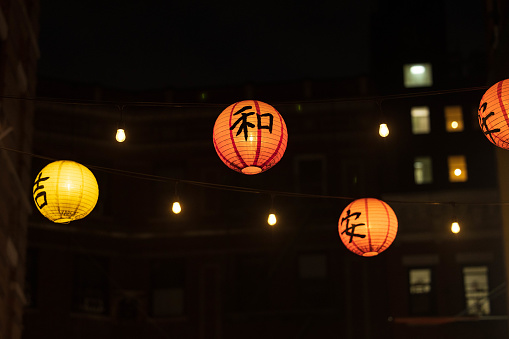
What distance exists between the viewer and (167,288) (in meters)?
25.2

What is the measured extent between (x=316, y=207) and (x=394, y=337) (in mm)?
5101

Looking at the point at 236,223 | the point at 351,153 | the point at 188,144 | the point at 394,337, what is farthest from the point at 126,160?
the point at 394,337

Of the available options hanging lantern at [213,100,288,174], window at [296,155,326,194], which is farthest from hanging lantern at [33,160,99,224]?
window at [296,155,326,194]

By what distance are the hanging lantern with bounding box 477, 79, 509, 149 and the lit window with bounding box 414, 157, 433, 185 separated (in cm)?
1671

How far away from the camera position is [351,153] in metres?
25.6

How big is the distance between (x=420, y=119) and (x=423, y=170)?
1.98 m

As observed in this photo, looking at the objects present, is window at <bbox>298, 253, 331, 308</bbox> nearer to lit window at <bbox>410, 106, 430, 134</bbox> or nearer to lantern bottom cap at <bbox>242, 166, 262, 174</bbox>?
lit window at <bbox>410, 106, 430, 134</bbox>

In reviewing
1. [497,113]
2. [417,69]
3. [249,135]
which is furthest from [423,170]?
[249,135]

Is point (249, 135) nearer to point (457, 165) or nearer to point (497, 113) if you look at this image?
point (497, 113)

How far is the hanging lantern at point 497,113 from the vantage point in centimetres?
938

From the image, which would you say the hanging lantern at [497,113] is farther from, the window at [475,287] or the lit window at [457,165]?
the lit window at [457,165]

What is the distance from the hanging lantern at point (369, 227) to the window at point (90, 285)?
14374 millimetres

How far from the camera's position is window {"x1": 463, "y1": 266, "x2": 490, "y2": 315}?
23.4 m

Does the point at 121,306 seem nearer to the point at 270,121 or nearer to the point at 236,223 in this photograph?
the point at 236,223
